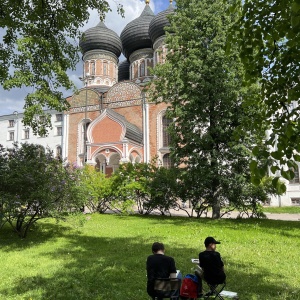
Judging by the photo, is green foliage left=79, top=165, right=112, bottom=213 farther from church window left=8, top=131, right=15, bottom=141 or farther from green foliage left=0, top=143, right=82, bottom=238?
church window left=8, top=131, right=15, bottom=141

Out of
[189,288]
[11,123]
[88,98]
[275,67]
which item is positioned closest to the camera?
[275,67]

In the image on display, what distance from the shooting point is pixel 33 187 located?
852 cm

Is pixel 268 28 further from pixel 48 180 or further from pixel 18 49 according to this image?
pixel 48 180

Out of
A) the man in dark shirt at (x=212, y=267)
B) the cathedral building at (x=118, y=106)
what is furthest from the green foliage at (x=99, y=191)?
the man in dark shirt at (x=212, y=267)

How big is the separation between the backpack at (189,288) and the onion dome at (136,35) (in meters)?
33.2

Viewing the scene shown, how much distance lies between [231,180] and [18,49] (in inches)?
368

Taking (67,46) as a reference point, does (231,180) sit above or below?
below

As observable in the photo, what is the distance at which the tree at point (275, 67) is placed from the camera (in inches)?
85.7

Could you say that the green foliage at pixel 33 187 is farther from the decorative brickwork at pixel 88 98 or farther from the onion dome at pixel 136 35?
the onion dome at pixel 136 35

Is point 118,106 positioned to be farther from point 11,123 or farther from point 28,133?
point 11,123

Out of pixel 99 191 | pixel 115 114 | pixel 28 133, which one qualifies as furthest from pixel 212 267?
pixel 28 133

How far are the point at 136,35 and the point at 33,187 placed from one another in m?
29.8

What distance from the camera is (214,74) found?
42.9 ft

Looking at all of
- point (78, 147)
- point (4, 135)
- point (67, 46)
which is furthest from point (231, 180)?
point (4, 135)
